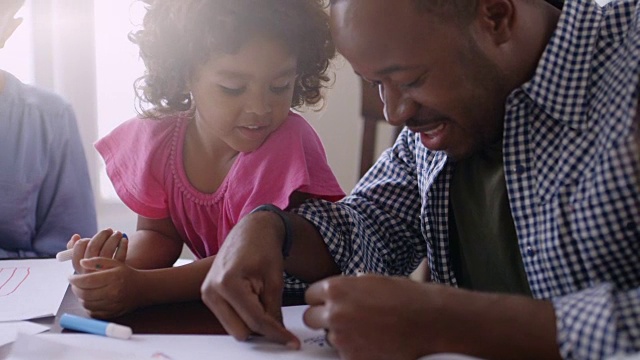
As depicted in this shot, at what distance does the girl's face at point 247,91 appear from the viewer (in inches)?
46.2

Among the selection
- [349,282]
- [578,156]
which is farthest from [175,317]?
[578,156]

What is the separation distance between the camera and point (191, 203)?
4.22 feet

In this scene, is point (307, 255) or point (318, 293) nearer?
point (318, 293)

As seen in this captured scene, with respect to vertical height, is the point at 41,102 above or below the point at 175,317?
above

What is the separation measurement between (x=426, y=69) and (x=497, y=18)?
0.39 ft

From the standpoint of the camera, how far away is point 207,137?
1.34m

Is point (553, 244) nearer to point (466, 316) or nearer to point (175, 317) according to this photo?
point (466, 316)

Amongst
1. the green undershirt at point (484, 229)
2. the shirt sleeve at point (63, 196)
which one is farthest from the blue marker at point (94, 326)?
the shirt sleeve at point (63, 196)

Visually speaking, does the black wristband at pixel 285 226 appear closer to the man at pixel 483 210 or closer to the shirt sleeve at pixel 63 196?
the man at pixel 483 210

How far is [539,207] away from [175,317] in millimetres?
460

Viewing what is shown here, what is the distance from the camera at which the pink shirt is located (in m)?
1.21

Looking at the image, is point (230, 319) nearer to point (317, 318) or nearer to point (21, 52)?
point (317, 318)

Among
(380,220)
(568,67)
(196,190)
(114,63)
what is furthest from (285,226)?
(114,63)

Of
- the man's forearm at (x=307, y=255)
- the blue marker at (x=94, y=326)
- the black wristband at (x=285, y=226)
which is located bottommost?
the blue marker at (x=94, y=326)
